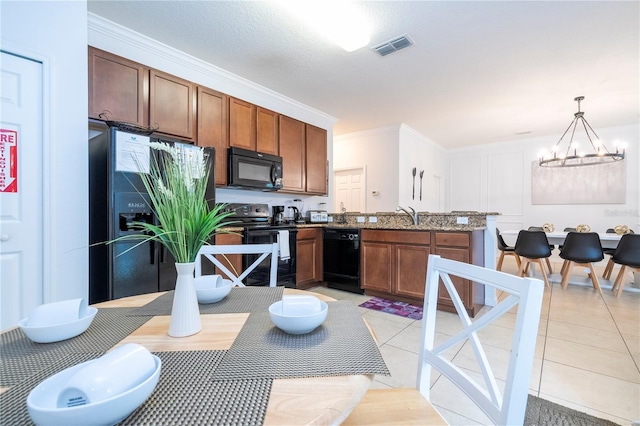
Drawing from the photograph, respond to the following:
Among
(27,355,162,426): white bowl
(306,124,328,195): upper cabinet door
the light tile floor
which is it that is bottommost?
the light tile floor

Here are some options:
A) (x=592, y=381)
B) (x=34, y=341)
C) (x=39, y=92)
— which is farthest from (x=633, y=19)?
(x=39, y=92)

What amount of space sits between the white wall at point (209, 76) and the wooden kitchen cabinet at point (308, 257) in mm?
785

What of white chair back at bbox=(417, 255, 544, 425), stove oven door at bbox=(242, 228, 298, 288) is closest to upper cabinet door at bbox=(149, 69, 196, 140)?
stove oven door at bbox=(242, 228, 298, 288)

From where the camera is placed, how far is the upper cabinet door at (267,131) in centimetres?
353

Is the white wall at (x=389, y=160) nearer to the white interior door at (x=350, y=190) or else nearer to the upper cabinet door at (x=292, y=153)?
the white interior door at (x=350, y=190)

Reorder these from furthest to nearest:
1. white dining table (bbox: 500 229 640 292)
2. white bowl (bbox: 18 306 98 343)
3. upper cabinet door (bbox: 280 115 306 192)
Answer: upper cabinet door (bbox: 280 115 306 192) < white dining table (bbox: 500 229 640 292) < white bowl (bbox: 18 306 98 343)

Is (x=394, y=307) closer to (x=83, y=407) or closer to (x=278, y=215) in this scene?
(x=278, y=215)

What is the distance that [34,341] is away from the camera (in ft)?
2.42

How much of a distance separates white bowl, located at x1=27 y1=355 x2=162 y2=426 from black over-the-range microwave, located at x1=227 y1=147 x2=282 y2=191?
9.17 feet

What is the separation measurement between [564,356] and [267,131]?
361 cm

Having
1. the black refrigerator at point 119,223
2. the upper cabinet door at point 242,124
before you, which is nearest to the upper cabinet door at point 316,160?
the upper cabinet door at point 242,124

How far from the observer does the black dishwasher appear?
3572 millimetres

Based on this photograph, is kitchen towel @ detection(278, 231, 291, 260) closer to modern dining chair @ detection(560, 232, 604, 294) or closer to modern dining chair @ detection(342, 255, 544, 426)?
modern dining chair @ detection(342, 255, 544, 426)

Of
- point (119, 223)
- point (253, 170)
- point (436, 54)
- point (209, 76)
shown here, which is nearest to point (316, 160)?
point (253, 170)
